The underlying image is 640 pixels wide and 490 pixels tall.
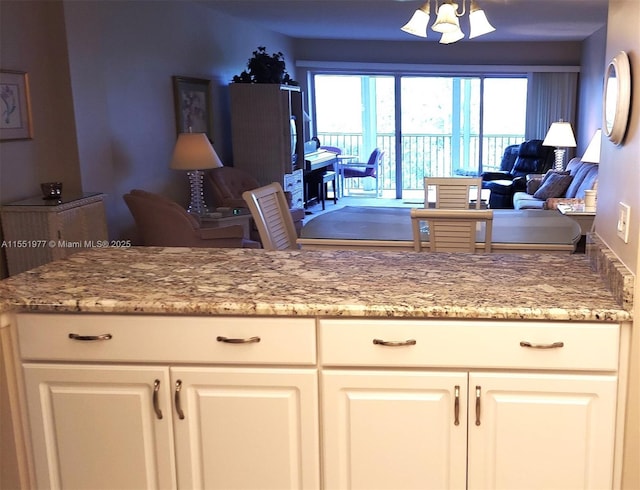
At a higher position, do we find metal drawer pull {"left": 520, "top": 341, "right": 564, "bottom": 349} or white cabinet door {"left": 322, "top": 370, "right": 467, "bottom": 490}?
metal drawer pull {"left": 520, "top": 341, "right": 564, "bottom": 349}

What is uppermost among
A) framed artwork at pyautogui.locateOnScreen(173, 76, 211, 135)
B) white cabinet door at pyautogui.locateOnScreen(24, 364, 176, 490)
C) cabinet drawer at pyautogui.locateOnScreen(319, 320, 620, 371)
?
framed artwork at pyautogui.locateOnScreen(173, 76, 211, 135)

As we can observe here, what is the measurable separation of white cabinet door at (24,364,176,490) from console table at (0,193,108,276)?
2121 mm

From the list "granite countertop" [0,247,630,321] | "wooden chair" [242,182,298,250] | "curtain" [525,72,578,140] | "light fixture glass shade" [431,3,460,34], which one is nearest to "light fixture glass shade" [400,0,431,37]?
"light fixture glass shade" [431,3,460,34]

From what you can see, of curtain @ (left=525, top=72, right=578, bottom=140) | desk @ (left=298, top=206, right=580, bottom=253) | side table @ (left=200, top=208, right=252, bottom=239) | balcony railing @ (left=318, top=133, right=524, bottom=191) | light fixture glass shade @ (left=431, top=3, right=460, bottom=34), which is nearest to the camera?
desk @ (left=298, top=206, right=580, bottom=253)

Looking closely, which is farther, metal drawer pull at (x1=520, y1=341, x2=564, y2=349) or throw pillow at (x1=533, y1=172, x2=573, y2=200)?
throw pillow at (x1=533, y1=172, x2=573, y2=200)

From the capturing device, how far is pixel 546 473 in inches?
63.6

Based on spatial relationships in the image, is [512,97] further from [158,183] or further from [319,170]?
[158,183]

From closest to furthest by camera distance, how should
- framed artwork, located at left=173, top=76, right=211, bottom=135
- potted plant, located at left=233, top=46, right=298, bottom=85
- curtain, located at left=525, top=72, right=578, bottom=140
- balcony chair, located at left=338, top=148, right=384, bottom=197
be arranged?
framed artwork, located at left=173, top=76, right=211, bottom=135
potted plant, located at left=233, top=46, right=298, bottom=85
curtain, located at left=525, top=72, right=578, bottom=140
balcony chair, located at left=338, top=148, right=384, bottom=197

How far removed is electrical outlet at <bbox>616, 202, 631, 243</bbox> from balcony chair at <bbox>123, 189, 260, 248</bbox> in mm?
3004

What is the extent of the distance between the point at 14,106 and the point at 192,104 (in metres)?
2.27

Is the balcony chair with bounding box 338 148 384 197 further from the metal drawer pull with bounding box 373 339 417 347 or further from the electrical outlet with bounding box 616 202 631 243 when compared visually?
the metal drawer pull with bounding box 373 339 417 347

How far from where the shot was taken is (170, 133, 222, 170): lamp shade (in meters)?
4.75

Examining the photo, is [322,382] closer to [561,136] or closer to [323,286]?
[323,286]

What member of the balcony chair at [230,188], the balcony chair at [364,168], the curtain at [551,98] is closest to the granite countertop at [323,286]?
the balcony chair at [230,188]
